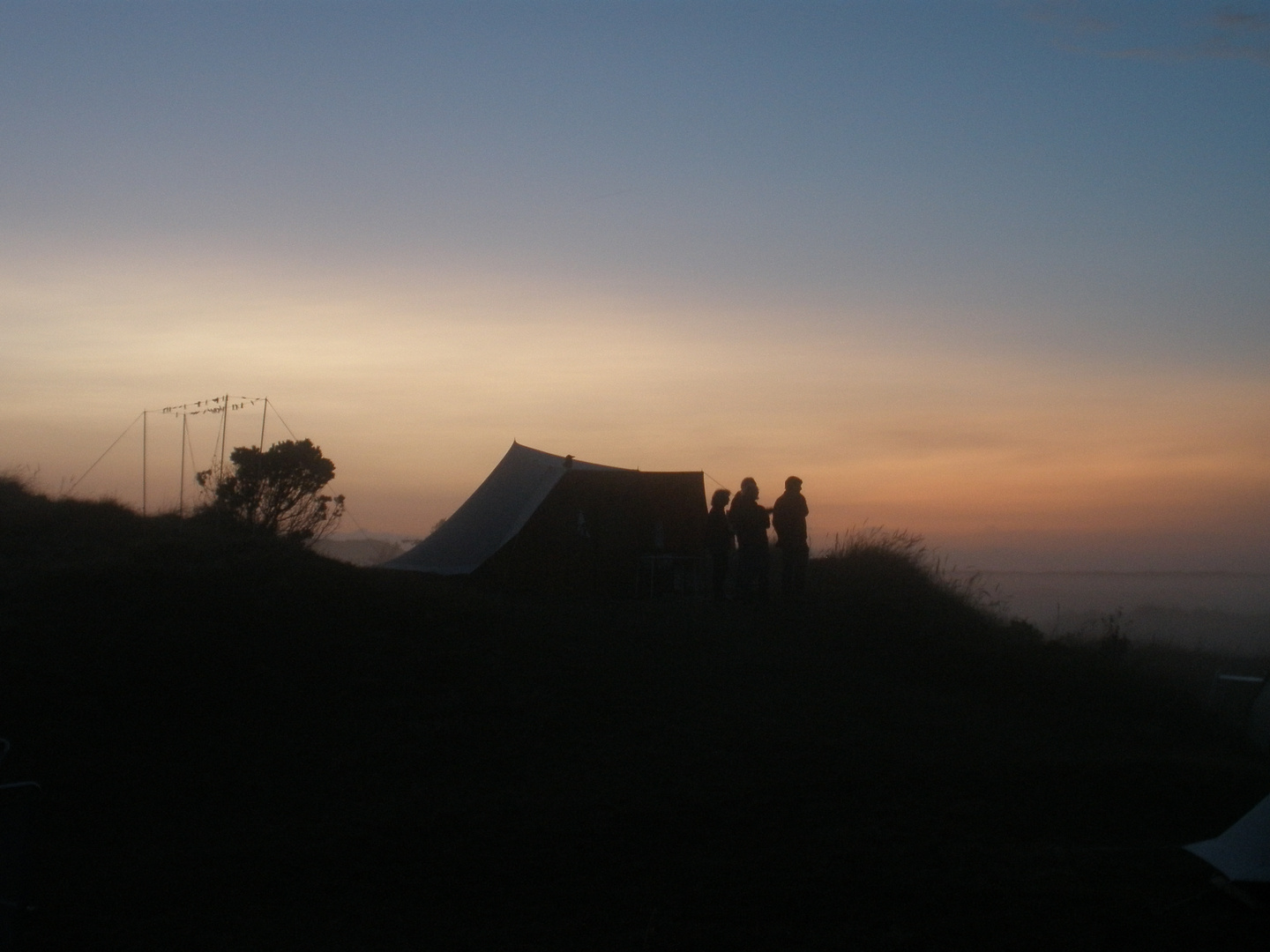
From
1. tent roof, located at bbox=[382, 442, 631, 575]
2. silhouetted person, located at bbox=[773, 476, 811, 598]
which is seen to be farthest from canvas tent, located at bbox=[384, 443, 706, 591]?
silhouetted person, located at bbox=[773, 476, 811, 598]

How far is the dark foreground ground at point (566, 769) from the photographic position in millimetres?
5445

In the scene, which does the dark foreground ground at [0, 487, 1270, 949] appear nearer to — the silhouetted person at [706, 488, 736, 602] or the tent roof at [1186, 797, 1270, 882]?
the tent roof at [1186, 797, 1270, 882]

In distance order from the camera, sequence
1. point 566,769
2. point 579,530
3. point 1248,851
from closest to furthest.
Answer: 1. point 1248,851
2. point 566,769
3. point 579,530

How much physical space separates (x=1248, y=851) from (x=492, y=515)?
12631 mm

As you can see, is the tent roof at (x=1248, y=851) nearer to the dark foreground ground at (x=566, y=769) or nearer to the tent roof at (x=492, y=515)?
the dark foreground ground at (x=566, y=769)

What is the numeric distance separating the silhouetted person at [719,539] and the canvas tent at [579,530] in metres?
1.56

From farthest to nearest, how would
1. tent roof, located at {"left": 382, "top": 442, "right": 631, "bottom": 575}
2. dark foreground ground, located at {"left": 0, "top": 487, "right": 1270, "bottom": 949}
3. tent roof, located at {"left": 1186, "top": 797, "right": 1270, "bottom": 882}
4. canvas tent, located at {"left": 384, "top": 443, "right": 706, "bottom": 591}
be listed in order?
tent roof, located at {"left": 382, "top": 442, "right": 631, "bottom": 575}, canvas tent, located at {"left": 384, "top": 443, "right": 706, "bottom": 591}, dark foreground ground, located at {"left": 0, "top": 487, "right": 1270, "bottom": 949}, tent roof, located at {"left": 1186, "top": 797, "right": 1270, "bottom": 882}

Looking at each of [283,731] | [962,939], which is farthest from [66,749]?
[962,939]

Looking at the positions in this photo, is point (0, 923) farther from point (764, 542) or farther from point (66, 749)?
point (764, 542)

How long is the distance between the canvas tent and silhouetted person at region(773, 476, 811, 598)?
2.07 m

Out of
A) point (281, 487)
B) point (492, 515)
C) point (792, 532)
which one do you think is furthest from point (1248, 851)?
point (281, 487)

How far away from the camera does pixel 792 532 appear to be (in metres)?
14.2

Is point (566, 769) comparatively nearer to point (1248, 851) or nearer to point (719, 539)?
point (1248, 851)

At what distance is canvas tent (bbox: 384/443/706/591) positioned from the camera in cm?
1552
